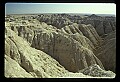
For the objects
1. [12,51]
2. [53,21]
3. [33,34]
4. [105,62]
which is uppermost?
[53,21]

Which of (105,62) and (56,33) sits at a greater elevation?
(56,33)

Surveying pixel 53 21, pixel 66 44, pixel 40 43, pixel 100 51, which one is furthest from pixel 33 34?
pixel 100 51

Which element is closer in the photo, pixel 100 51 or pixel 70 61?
pixel 70 61

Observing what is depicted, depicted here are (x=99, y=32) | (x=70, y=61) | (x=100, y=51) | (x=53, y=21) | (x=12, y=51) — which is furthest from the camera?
→ (x=99, y=32)

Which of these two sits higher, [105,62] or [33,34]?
[33,34]

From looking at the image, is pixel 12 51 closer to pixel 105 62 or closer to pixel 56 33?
pixel 56 33
